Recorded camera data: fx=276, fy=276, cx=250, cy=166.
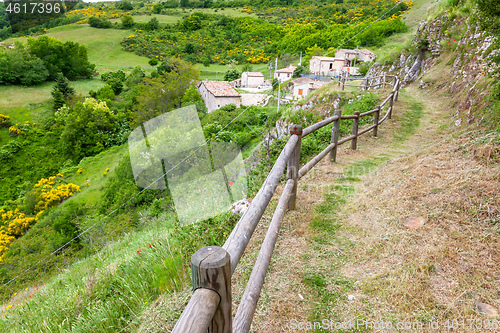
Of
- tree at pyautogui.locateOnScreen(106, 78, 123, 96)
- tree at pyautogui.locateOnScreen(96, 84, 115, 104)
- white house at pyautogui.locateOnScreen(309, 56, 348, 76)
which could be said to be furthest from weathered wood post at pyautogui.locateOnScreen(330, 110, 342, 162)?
tree at pyautogui.locateOnScreen(106, 78, 123, 96)

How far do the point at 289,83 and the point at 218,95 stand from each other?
40.4ft

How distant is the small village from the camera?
3356cm

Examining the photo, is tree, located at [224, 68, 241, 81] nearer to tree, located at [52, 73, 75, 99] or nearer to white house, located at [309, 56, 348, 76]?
white house, located at [309, 56, 348, 76]

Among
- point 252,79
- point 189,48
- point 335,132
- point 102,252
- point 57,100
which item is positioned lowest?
point 57,100

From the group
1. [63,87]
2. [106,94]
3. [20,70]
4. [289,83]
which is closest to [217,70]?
[106,94]

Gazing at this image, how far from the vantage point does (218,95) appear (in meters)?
33.3

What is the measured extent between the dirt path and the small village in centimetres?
2606

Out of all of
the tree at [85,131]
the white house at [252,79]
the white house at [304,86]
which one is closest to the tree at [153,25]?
the white house at [252,79]

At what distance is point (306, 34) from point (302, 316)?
8275 cm

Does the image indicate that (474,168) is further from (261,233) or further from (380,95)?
(380,95)

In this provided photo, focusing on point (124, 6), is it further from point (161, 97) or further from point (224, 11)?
point (161, 97)

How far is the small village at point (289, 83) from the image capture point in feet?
110

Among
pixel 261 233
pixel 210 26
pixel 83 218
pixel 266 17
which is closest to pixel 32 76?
pixel 83 218

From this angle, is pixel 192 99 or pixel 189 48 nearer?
pixel 192 99
